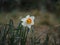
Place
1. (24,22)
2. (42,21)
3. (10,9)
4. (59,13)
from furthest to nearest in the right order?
(10,9), (59,13), (42,21), (24,22)

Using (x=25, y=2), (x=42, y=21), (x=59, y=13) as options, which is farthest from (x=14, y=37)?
(x=25, y=2)

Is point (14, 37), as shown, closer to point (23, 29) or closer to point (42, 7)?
point (23, 29)

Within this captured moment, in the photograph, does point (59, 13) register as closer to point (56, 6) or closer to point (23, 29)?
point (56, 6)

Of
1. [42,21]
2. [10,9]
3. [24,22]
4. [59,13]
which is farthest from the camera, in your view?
[10,9]

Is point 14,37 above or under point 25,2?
under

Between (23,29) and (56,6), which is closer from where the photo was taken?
(23,29)

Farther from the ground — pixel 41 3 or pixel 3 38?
pixel 41 3

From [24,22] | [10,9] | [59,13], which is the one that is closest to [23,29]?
[24,22]

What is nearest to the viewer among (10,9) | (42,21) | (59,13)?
(42,21)

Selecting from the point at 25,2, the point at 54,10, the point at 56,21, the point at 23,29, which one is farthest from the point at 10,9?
the point at 23,29
